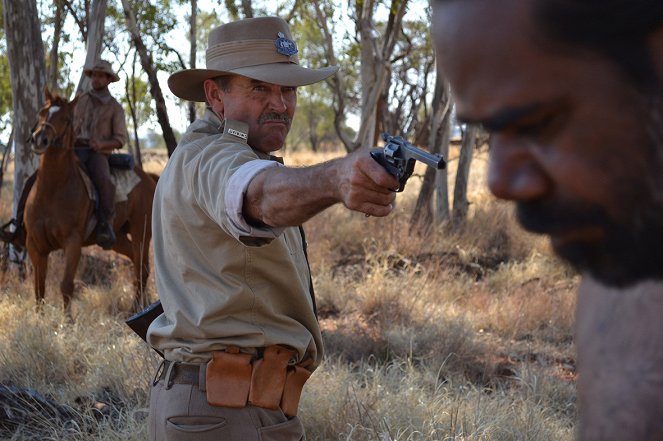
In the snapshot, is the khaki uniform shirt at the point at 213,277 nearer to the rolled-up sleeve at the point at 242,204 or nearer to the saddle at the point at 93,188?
the rolled-up sleeve at the point at 242,204

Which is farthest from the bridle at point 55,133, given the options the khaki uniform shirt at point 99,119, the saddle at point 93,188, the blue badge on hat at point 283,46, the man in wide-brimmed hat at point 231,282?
the blue badge on hat at point 283,46

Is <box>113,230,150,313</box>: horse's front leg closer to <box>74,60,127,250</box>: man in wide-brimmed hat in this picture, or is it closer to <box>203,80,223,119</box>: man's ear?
<box>74,60,127,250</box>: man in wide-brimmed hat

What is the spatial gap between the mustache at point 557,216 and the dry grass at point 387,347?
5.05 feet

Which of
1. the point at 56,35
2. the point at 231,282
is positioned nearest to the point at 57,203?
the point at 231,282

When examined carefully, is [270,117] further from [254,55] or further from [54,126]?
[54,126]

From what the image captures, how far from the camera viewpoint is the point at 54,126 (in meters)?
8.77

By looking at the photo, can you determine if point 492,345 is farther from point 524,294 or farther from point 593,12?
point 593,12

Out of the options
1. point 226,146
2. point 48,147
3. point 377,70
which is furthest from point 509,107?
point 377,70

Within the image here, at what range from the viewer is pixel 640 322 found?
68cm

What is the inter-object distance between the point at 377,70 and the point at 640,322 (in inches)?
511

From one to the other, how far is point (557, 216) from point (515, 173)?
0.05 m

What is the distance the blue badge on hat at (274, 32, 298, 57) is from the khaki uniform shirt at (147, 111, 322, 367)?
12.8 inches

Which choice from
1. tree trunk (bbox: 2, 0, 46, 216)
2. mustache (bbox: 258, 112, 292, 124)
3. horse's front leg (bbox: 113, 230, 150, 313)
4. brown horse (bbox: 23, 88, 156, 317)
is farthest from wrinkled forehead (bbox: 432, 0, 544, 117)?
tree trunk (bbox: 2, 0, 46, 216)

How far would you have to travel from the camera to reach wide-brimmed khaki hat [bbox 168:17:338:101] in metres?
3.06
